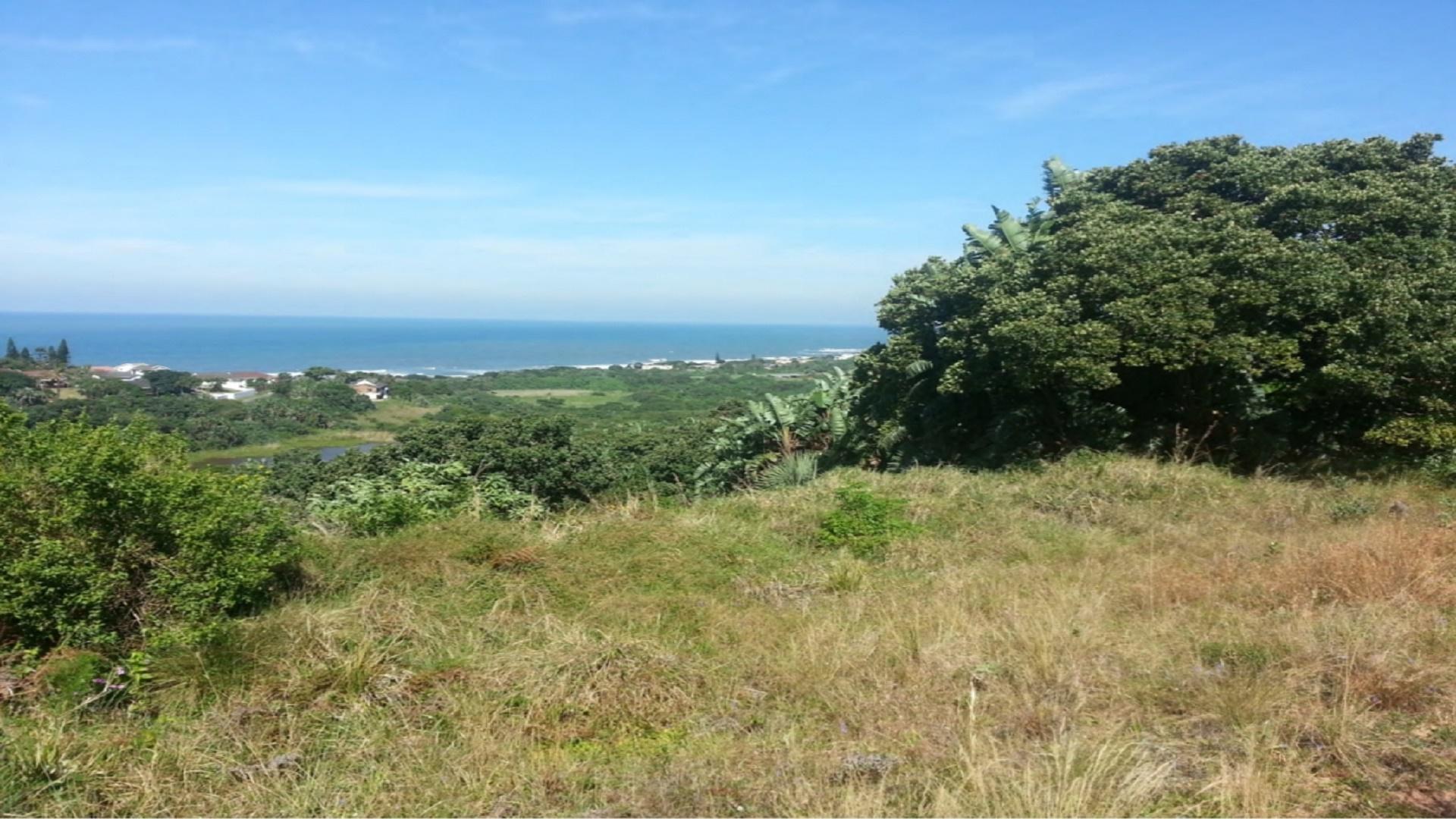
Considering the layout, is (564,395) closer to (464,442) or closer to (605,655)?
(464,442)

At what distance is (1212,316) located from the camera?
33.0 ft

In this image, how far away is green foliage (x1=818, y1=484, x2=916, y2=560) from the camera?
23.7 ft

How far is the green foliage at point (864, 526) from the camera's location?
723 centimetres

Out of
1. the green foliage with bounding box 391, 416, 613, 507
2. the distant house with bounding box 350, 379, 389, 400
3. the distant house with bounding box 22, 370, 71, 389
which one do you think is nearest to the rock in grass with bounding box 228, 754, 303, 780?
the green foliage with bounding box 391, 416, 613, 507

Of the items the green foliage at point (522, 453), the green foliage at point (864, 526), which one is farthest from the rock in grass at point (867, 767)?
the green foliage at point (522, 453)

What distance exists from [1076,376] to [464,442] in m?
9.31

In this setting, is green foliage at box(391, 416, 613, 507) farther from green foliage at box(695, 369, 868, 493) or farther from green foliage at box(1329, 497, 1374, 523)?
green foliage at box(1329, 497, 1374, 523)

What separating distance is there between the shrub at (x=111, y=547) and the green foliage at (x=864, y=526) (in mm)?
4429

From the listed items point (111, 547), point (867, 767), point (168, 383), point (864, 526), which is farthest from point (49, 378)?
point (867, 767)

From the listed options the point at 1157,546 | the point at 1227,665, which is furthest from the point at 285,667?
the point at 1157,546

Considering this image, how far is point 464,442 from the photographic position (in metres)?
13.6

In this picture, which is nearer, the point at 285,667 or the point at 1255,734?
the point at 1255,734

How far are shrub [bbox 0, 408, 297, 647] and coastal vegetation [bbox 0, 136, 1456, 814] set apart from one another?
0.02 metres

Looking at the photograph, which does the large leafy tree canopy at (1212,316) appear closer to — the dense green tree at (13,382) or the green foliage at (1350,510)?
the green foliage at (1350,510)
